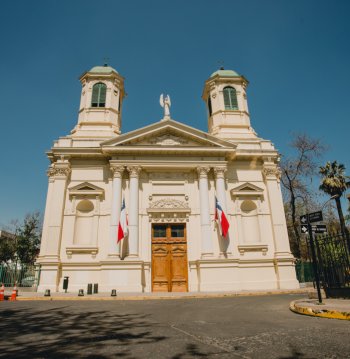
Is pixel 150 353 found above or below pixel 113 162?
below

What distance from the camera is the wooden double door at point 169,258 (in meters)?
18.4

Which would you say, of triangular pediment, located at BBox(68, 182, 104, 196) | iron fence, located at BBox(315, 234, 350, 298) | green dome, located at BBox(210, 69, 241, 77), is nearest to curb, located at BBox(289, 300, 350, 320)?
iron fence, located at BBox(315, 234, 350, 298)

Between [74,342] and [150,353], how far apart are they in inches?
58.6

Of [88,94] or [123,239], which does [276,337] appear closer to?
[123,239]

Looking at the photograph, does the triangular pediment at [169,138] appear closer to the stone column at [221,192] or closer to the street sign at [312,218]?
the stone column at [221,192]

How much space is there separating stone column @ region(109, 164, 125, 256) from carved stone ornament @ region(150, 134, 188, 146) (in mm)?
3451

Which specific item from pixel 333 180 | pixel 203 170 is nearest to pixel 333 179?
pixel 333 180

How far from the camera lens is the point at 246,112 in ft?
83.0

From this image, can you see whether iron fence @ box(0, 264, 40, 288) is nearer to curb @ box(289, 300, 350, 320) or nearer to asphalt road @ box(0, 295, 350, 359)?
asphalt road @ box(0, 295, 350, 359)

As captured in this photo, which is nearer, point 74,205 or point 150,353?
point 150,353

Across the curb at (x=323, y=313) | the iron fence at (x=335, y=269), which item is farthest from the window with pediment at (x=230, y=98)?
the curb at (x=323, y=313)

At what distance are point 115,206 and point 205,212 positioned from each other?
6.12 meters

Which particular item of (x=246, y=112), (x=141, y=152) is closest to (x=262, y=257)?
(x=141, y=152)

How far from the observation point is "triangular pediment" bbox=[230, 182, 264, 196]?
20797mm
